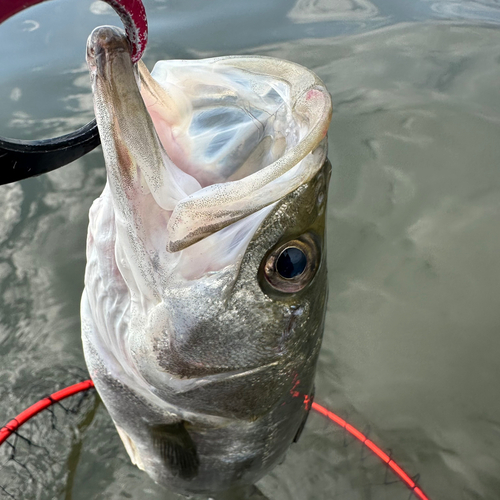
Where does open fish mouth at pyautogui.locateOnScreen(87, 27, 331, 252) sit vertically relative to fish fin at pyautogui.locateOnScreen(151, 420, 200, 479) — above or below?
above

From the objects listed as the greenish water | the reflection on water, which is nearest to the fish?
the greenish water

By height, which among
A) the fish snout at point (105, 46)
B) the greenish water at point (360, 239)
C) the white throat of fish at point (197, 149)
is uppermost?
the fish snout at point (105, 46)

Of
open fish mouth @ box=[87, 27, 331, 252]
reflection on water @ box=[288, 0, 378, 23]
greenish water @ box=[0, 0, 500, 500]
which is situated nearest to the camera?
open fish mouth @ box=[87, 27, 331, 252]

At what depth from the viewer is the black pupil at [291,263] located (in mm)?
1425

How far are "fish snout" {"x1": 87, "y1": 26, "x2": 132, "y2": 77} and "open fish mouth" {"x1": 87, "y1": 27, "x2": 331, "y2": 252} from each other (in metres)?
0.02

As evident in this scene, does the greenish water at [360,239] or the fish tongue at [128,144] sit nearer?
the fish tongue at [128,144]

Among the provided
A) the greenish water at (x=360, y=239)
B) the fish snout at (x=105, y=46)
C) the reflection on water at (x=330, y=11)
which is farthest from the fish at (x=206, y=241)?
the reflection on water at (x=330, y=11)

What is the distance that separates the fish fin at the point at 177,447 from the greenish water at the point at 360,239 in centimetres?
142

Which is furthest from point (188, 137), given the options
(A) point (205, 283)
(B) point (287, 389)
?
(B) point (287, 389)

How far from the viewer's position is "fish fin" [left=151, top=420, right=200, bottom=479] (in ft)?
5.91

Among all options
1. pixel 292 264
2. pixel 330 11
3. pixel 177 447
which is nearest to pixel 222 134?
pixel 292 264

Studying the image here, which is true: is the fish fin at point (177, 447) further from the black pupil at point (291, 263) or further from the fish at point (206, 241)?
the black pupil at point (291, 263)

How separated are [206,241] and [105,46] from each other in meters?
0.55

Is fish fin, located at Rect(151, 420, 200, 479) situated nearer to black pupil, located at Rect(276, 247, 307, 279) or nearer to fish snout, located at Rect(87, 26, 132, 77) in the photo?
black pupil, located at Rect(276, 247, 307, 279)
